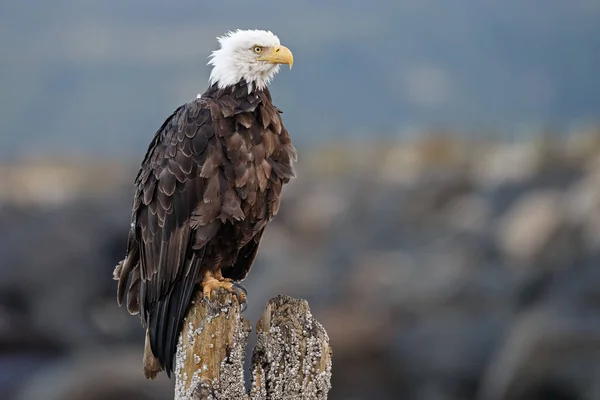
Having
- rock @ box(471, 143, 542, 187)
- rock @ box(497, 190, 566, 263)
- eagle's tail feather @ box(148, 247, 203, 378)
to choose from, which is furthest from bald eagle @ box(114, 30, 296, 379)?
rock @ box(471, 143, 542, 187)

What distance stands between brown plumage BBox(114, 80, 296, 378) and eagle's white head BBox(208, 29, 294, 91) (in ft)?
0.14

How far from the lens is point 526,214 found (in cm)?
1073

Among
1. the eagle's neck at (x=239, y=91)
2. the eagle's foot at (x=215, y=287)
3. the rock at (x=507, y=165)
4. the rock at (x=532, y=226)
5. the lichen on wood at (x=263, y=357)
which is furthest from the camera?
the rock at (x=507, y=165)

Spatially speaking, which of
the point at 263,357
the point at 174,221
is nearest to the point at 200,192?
→ the point at 174,221

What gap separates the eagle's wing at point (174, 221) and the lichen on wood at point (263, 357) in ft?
1.17

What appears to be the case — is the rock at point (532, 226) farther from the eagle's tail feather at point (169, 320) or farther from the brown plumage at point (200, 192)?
the eagle's tail feather at point (169, 320)

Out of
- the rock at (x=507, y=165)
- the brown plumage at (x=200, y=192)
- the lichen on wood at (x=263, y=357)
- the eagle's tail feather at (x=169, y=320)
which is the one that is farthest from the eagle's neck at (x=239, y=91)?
the rock at (x=507, y=165)

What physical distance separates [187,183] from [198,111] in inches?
11.5

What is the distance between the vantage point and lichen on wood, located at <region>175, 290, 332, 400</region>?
9.62 feet

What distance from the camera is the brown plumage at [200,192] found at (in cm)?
346

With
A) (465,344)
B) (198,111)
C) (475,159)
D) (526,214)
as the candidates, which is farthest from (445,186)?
(198,111)

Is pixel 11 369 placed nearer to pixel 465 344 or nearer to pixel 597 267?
pixel 465 344

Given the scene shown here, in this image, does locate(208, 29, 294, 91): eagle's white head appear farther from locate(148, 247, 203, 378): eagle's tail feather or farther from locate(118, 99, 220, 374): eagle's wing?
locate(148, 247, 203, 378): eagle's tail feather

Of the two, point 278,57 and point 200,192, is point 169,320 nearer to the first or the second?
point 200,192
